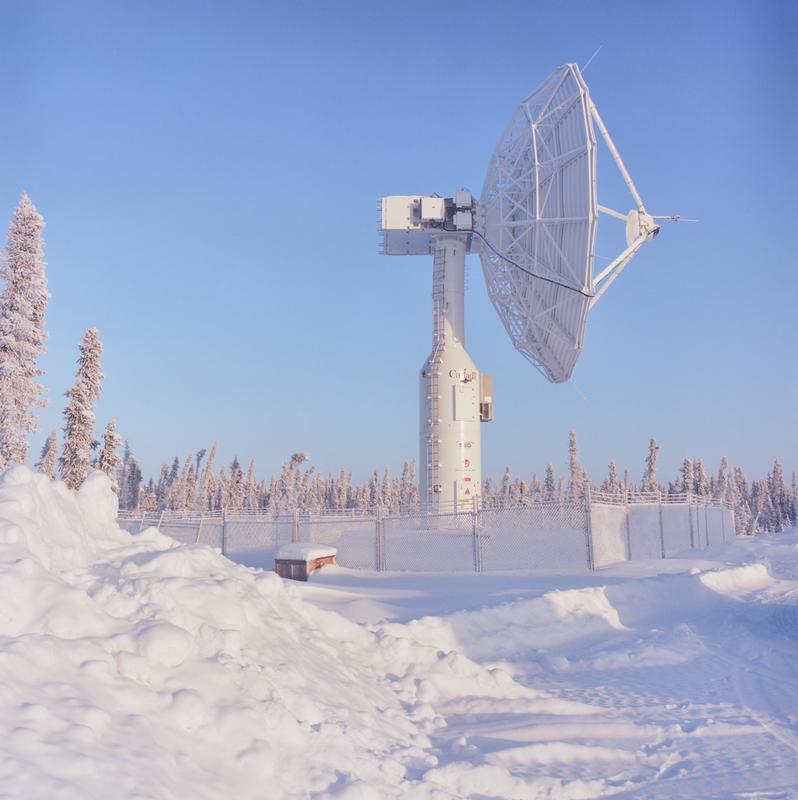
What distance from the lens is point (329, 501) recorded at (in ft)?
357

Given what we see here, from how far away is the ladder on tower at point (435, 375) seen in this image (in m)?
26.7

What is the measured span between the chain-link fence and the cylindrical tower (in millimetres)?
3654

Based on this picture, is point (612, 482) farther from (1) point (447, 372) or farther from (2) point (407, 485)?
(1) point (447, 372)

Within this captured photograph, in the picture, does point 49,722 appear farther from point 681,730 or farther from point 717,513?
point 717,513

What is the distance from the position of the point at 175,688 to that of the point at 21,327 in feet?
79.0

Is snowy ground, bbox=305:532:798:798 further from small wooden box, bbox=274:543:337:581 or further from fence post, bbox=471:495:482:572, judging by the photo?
fence post, bbox=471:495:482:572

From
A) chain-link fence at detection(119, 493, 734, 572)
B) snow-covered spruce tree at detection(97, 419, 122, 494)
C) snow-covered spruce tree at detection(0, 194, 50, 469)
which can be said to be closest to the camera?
chain-link fence at detection(119, 493, 734, 572)

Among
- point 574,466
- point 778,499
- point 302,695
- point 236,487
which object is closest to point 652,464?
point 574,466

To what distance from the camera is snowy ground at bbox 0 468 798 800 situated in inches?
166

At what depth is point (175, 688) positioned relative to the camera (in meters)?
5.00

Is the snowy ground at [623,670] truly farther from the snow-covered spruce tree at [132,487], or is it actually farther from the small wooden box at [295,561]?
the snow-covered spruce tree at [132,487]

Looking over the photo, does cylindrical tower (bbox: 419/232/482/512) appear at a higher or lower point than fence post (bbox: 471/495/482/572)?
higher

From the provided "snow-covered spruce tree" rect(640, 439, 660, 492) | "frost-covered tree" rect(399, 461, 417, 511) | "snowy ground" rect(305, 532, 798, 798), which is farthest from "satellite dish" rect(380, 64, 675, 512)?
"frost-covered tree" rect(399, 461, 417, 511)

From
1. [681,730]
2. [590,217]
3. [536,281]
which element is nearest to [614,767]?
[681,730]
